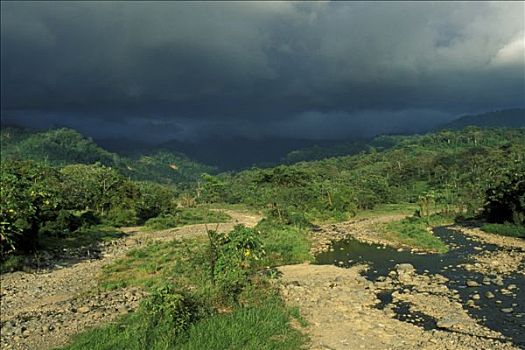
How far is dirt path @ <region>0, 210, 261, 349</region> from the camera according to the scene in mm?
18266

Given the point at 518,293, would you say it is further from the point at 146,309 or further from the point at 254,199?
the point at 254,199

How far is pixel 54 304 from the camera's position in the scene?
23438 mm

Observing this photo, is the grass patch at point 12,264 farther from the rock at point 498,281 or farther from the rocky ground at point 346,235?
the rock at point 498,281

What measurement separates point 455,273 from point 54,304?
87.1 ft

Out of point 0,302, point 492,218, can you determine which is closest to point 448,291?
point 0,302

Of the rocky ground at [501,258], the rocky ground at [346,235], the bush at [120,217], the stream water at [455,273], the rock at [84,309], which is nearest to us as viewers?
the stream water at [455,273]

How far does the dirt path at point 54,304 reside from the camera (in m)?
18.3

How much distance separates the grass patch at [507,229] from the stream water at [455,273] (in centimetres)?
341

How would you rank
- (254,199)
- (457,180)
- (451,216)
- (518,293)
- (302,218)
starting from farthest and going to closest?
(457,180)
(254,199)
(451,216)
(302,218)
(518,293)

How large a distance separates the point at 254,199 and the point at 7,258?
66.3 meters

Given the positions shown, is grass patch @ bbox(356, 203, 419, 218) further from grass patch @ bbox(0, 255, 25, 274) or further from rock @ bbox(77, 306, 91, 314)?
rock @ bbox(77, 306, 91, 314)

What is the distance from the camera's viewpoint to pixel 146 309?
17.2 metres

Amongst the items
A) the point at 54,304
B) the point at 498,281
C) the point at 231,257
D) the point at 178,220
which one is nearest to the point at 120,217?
the point at 178,220

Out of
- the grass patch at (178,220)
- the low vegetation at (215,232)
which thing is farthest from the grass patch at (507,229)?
the grass patch at (178,220)
